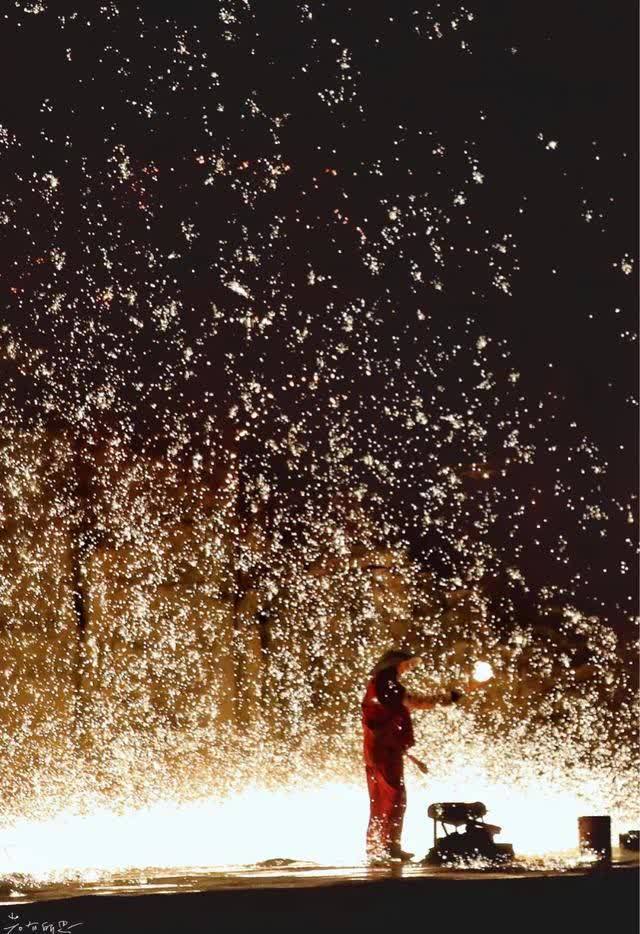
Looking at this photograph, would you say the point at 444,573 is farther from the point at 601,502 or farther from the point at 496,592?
the point at 601,502

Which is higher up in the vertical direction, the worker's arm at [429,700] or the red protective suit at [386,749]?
the worker's arm at [429,700]

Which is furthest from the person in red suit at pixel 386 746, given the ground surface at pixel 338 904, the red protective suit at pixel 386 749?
the ground surface at pixel 338 904

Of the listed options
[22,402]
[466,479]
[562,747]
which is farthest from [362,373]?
[562,747]

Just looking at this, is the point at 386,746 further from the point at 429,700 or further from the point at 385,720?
the point at 429,700

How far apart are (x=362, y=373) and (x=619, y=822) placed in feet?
12.3

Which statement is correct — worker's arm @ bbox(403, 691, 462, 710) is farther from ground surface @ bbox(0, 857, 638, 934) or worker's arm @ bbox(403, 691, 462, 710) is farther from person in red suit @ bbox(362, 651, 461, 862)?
ground surface @ bbox(0, 857, 638, 934)

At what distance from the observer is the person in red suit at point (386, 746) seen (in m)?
7.19

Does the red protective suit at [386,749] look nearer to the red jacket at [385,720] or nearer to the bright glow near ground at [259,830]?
the red jacket at [385,720]

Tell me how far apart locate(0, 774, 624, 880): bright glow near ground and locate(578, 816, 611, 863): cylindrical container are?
0.34 m

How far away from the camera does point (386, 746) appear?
727 centimetres

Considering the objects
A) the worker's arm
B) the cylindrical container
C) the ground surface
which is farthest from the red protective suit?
the ground surface

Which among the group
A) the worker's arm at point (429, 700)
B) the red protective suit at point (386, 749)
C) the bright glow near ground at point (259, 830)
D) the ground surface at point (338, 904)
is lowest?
the ground surface at point (338, 904)

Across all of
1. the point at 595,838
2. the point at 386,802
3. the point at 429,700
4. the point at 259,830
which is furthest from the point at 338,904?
the point at 259,830

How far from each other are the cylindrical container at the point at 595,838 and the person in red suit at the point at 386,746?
36.4 inches
